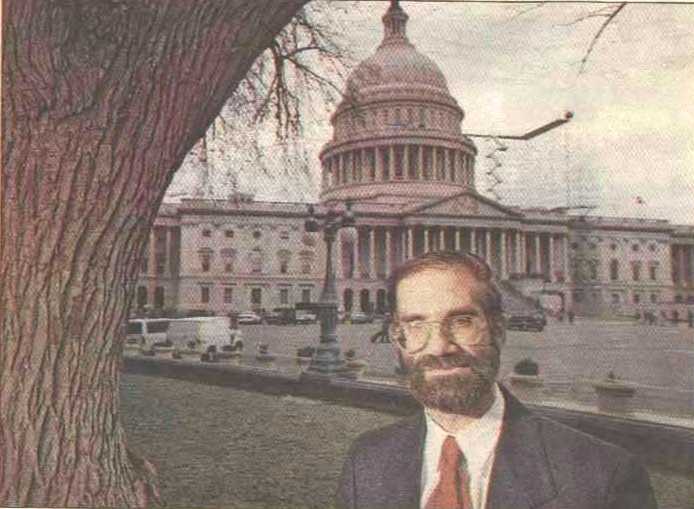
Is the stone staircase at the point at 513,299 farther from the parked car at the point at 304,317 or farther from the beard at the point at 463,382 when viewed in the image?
the parked car at the point at 304,317

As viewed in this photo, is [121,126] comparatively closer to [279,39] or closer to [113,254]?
[113,254]

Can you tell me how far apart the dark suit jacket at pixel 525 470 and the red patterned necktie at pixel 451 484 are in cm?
9

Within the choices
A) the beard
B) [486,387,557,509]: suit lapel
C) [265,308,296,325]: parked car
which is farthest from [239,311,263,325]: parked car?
[486,387,557,509]: suit lapel

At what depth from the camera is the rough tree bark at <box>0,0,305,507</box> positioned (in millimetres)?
2424

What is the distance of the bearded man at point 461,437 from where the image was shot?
2.84 metres

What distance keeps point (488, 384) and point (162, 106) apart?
5.82ft

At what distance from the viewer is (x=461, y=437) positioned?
2959 mm

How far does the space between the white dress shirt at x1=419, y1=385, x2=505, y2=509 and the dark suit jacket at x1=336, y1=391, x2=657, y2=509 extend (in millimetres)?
30

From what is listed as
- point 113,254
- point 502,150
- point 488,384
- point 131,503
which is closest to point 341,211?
point 502,150

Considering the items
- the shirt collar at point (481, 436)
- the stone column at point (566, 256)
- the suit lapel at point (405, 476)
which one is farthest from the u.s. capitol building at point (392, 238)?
the suit lapel at point (405, 476)

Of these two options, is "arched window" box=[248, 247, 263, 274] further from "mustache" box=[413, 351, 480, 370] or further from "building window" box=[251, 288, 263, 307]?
"mustache" box=[413, 351, 480, 370]

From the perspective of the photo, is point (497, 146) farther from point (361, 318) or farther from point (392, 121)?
point (361, 318)

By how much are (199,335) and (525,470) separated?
180cm

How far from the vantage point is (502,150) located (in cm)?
368
